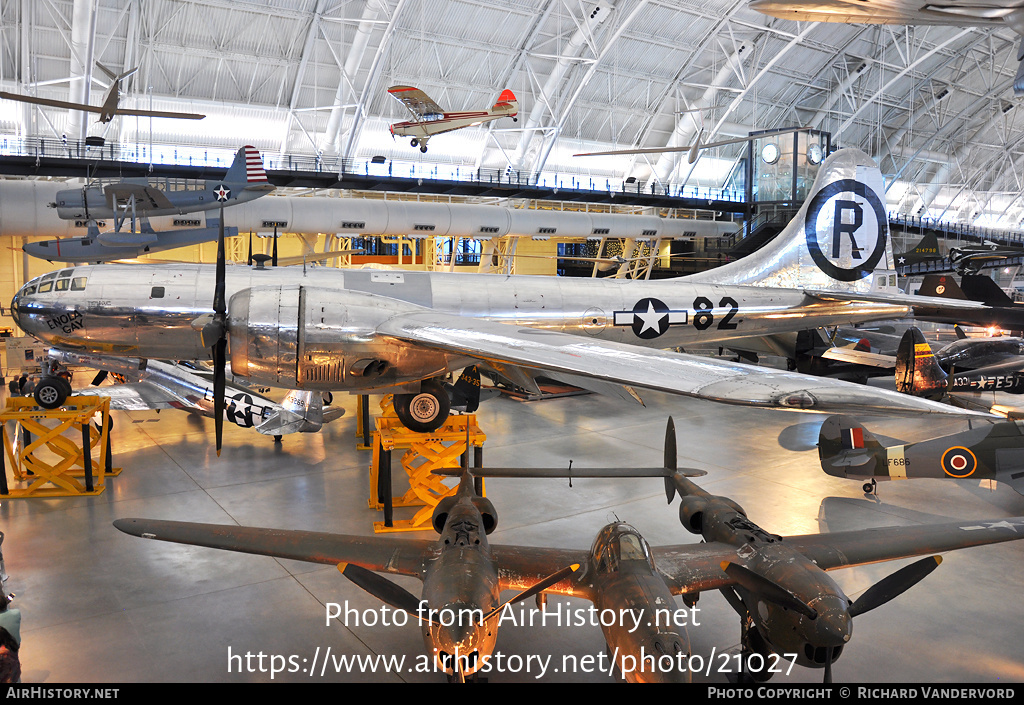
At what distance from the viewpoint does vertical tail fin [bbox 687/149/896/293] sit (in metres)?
14.1

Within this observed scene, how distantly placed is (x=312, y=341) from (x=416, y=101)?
59.2ft

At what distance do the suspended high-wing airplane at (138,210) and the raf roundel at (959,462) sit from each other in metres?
19.2

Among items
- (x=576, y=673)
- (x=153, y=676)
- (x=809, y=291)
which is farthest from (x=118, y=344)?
(x=809, y=291)

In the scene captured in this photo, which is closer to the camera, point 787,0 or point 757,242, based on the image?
point 787,0

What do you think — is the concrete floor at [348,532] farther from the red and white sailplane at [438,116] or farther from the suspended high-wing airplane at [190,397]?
the red and white sailplane at [438,116]

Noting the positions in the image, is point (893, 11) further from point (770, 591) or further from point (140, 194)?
point (140, 194)

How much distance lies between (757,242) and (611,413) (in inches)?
986

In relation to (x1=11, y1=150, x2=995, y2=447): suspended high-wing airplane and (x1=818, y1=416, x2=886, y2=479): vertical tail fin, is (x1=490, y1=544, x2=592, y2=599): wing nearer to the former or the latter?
(x1=11, y1=150, x2=995, y2=447): suspended high-wing airplane

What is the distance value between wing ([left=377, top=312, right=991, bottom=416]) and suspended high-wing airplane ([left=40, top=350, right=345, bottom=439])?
5.29 meters

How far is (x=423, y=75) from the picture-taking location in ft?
115

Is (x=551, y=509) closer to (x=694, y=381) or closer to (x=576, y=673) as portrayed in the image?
(x=576, y=673)

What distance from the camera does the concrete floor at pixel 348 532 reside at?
6.65m

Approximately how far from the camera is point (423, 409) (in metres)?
9.78

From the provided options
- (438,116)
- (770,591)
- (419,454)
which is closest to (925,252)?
(438,116)
